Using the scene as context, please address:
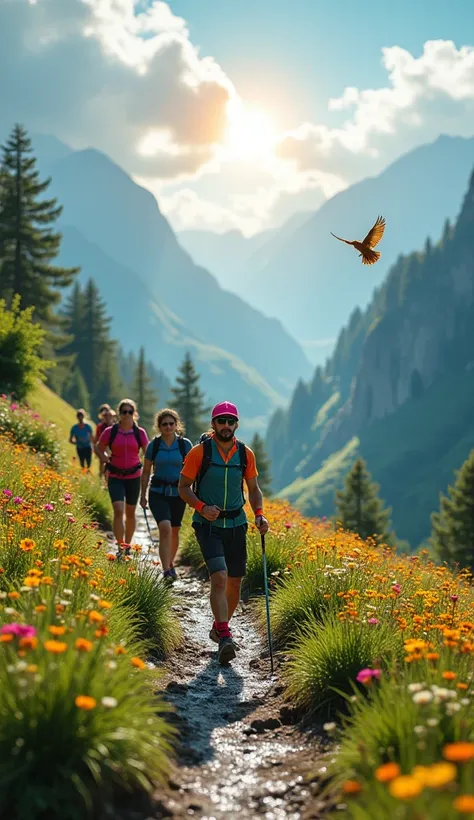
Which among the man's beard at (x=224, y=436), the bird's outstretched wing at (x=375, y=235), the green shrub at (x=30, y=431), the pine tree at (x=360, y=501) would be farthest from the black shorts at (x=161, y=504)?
the pine tree at (x=360, y=501)

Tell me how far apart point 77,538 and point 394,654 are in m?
3.98

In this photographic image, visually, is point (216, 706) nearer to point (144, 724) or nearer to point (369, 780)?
point (144, 724)

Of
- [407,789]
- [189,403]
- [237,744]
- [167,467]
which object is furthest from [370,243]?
[189,403]

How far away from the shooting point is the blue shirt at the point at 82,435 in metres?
18.5

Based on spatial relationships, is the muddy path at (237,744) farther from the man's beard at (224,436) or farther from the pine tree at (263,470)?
the pine tree at (263,470)

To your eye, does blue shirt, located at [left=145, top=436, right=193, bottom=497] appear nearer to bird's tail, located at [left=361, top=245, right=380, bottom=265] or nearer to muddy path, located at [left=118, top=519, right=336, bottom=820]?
muddy path, located at [left=118, top=519, right=336, bottom=820]

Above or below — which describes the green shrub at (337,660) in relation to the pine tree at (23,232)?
below

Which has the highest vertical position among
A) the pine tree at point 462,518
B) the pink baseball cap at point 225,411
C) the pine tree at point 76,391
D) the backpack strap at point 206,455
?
the pine tree at point 462,518

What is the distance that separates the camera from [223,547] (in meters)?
7.00

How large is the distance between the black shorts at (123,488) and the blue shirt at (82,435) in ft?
27.5

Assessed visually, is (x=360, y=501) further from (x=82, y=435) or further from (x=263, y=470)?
(x=82, y=435)

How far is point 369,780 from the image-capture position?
11.1 feet

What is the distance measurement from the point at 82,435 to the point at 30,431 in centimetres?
151

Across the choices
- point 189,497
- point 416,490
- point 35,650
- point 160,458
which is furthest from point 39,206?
point 416,490
